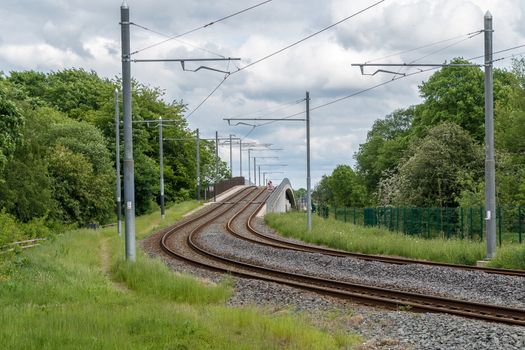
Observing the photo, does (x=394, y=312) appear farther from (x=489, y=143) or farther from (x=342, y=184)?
(x=342, y=184)

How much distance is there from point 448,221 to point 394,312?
81.4 feet

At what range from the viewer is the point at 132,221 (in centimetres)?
2283

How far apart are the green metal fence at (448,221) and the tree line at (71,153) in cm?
1399

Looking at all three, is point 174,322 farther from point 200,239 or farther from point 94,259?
point 200,239

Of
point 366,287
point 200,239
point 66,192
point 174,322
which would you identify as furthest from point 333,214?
point 174,322

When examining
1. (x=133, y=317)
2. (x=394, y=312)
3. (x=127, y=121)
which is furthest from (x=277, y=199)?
(x=133, y=317)

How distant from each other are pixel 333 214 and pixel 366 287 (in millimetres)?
46616

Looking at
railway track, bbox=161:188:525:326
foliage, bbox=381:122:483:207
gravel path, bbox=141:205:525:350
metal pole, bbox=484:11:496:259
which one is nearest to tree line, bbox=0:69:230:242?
railway track, bbox=161:188:525:326

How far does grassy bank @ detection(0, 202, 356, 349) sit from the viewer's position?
10903 millimetres

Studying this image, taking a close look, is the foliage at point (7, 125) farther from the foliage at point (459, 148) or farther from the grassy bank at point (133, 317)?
the foliage at point (459, 148)

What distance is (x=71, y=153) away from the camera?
2227 inches

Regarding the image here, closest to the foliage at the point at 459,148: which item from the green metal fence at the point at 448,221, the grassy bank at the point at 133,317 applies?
the green metal fence at the point at 448,221

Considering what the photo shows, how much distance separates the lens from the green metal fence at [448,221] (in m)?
33.8

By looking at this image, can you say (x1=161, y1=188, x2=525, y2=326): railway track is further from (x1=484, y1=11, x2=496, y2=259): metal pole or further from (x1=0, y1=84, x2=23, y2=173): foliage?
(x1=0, y1=84, x2=23, y2=173): foliage
